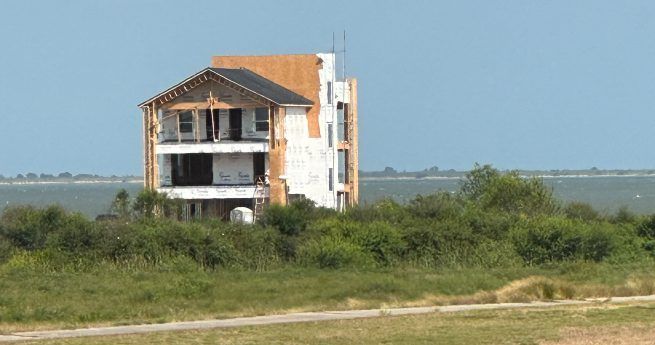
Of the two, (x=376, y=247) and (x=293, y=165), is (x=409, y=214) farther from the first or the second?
(x=293, y=165)

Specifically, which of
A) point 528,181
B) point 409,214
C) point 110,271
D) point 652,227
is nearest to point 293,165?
point 528,181

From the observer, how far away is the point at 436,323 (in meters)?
27.4

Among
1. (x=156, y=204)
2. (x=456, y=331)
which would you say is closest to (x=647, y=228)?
(x=156, y=204)

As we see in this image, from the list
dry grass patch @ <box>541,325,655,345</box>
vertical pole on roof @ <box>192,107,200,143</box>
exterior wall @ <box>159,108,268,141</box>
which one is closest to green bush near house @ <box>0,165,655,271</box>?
exterior wall @ <box>159,108,268,141</box>

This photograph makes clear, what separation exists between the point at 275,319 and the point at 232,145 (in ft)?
117

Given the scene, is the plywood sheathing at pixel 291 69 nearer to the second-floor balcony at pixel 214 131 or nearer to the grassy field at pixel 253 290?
the second-floor balcony at pixel 214 131

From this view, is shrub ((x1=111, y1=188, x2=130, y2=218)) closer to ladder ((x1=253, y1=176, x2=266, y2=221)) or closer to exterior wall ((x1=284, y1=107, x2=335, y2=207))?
ladder ((x1=253, y1=176, x2=266, y2=221))

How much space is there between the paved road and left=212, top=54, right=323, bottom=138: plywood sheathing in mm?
39369

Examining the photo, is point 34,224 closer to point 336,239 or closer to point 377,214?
point 336,239

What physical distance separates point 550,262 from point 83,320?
18.7 metres

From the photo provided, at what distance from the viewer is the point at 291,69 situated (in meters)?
73.1

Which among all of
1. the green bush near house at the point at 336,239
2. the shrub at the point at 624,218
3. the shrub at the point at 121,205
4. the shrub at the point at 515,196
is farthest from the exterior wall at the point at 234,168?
the shrub at the point at 624,218

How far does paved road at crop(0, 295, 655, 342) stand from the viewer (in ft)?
86.6

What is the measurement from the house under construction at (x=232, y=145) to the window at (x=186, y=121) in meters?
0.04
